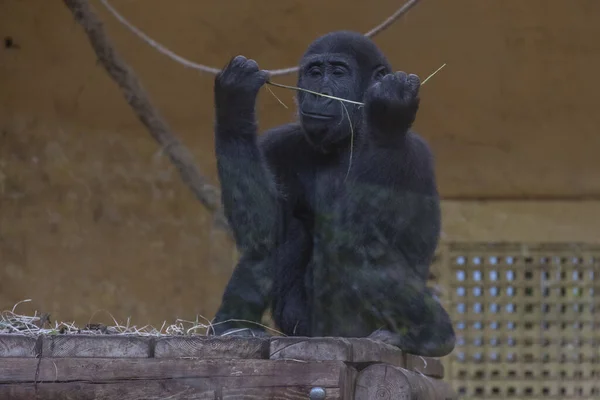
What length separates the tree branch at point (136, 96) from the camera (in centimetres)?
490

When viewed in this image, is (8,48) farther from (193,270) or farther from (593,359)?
(593,359)

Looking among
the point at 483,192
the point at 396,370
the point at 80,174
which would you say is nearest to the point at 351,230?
the point at 396,370

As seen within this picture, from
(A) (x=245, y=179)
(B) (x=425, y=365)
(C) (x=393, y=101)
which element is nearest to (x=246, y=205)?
(A) (x=245, y=179)

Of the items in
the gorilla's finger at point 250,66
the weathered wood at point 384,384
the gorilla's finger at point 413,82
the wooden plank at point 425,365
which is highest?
the gorilla's finger at point 250,66

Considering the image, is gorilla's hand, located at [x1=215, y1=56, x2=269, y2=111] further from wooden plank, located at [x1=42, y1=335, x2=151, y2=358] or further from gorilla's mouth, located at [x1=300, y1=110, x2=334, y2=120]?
wooden plank, located at [x1=42, y1=335, x2=151, y2=358]

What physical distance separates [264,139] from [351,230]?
0.40 metres

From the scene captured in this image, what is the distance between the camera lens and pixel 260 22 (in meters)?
5.09

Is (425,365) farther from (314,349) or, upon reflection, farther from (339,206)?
(314,349)

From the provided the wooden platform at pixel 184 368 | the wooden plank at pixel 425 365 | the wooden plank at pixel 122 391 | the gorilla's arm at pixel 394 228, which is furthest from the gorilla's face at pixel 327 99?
the wooden plank at pixel 122 391

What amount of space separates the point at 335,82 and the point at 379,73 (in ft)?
0.42

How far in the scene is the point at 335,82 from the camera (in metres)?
2.95

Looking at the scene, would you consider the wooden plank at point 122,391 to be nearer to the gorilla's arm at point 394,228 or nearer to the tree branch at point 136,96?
the gorilla's arm at point 394,228

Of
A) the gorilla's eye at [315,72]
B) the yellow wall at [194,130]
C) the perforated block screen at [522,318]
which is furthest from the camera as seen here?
the yellow wall at [194,130]

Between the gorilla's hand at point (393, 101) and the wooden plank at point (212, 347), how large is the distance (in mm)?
703
